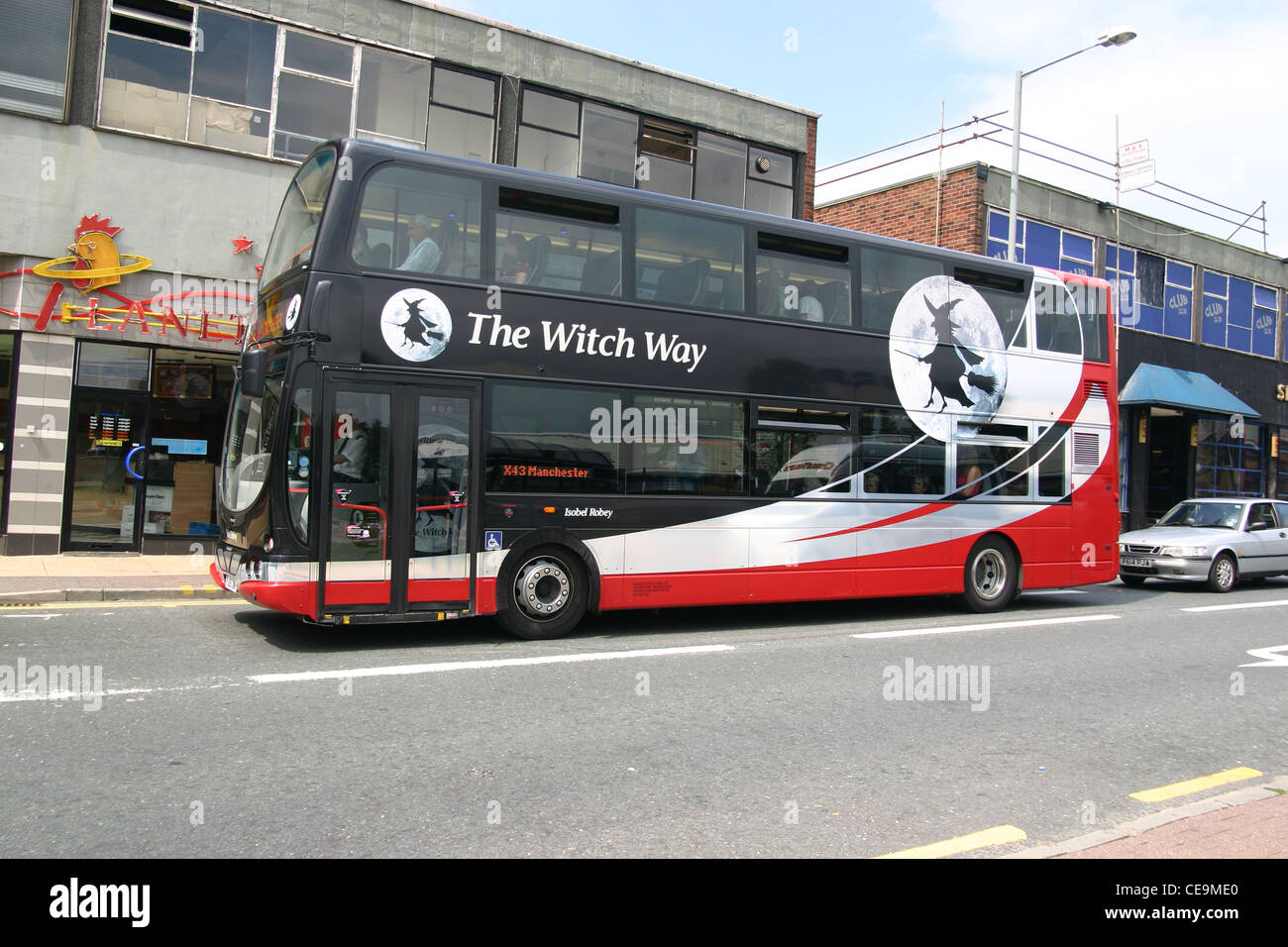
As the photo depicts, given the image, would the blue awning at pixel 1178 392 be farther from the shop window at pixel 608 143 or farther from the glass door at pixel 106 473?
the glass door at pixel 106 473

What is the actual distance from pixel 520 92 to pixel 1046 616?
12760 mm

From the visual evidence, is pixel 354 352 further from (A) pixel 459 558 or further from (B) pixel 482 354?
(A) pixel 459 558

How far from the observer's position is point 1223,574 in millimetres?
16203

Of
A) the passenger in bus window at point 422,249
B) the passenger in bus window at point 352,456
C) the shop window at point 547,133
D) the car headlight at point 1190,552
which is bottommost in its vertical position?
the car headlight at point 1190,552

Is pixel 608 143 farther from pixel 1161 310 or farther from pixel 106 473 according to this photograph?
pixel 1161 310

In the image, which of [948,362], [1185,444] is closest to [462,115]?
[948,362]

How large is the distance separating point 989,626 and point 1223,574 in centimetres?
777

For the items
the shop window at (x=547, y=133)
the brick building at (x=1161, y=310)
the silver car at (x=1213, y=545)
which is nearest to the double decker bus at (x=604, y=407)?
the silver car at (x=1213, y=545)

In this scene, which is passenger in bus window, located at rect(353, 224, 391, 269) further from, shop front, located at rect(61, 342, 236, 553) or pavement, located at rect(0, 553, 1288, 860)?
shop front, located at rect(61, 342, 236, 553)

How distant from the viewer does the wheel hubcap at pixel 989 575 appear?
12.5 m

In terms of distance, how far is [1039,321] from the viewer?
12.7m

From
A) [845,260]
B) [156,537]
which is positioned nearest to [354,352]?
[845,260]

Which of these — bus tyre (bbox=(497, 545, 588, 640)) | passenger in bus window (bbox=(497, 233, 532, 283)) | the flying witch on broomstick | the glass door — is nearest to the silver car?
the flying witch on broomstick

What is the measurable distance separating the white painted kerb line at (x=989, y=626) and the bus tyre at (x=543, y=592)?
3.01 m
